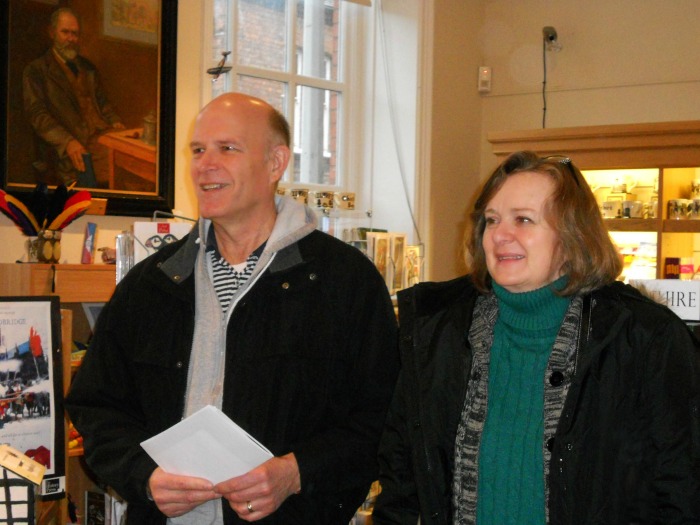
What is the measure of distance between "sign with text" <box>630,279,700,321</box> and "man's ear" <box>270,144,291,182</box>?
0.89m

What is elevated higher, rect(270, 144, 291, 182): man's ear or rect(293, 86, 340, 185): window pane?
rect(293, 86, 340, 185): window pane

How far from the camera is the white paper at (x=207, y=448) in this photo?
1.66m

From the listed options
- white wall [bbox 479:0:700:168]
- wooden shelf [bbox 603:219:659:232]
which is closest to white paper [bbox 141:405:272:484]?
wooden shelf [bbox 603:219:659:232]

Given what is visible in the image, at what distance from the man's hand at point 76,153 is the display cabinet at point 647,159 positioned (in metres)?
2.28

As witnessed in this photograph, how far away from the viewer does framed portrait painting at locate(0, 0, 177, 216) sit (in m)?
3.30

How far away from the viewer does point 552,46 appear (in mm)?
5383

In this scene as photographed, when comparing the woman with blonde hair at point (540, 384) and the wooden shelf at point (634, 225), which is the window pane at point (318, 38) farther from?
the woman with blonde hair at point (540, 384)

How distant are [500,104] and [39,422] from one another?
3.93m

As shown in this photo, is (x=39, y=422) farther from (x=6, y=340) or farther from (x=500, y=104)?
(x=500, y=104)

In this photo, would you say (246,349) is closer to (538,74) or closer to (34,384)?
(34,384)

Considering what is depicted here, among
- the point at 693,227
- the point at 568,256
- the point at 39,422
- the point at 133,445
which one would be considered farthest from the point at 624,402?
the point at 693,227

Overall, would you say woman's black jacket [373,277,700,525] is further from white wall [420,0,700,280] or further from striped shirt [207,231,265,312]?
white wall [420,0,700,280]

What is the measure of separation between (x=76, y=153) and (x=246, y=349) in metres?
1.90

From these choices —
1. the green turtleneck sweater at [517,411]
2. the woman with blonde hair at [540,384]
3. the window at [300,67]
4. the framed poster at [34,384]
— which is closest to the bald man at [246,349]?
the woman with blonde hair at [540,384]
